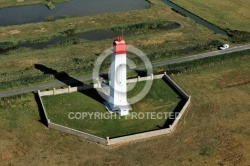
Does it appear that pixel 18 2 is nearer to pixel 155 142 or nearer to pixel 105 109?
pixel 105 109

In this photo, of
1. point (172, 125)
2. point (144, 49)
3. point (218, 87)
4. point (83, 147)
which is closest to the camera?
point (83, 147)

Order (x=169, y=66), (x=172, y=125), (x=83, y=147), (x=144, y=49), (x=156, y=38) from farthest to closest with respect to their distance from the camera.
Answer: (x=156, y=38)
(x=144, y=49)
(x=169, y=66)
(x=172, y=125)
(x=83, y=147)

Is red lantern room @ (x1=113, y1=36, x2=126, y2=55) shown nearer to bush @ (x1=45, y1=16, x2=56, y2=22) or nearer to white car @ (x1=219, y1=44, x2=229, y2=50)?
white car @ (x1=219, y1=44, x2=229, y2=50)

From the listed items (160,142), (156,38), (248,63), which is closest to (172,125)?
(160,142)

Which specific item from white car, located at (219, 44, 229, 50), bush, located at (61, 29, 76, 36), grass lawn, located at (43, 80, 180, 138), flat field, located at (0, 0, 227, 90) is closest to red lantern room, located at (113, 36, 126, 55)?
grass lawn, located at (43, 80, 180, 138)

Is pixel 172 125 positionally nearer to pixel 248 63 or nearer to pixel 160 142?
pixel 160 142

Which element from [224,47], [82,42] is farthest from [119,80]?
[224,47]

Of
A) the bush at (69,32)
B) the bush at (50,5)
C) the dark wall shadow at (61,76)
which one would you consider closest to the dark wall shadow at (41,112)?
the dark wall shadow at (61,76)
